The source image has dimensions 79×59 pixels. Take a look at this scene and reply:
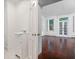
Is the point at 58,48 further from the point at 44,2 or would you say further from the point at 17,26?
the point at 17,26

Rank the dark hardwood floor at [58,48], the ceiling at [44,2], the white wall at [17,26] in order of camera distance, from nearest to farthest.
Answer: the dark hardwood floor at [58,48], the ceiling at [44,2], the white wall at [17,26]

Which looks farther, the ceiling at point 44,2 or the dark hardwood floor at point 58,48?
the ceiling at point 44,2

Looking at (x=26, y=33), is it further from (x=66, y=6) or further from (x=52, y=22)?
(x=66, y=6)

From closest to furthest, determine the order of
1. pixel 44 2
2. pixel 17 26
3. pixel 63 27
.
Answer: pixel 63 27, pixel 44 2, pixel 17 26

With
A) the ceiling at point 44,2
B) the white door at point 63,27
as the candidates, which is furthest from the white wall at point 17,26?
the white door at point 63,27

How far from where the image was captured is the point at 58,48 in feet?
5.46

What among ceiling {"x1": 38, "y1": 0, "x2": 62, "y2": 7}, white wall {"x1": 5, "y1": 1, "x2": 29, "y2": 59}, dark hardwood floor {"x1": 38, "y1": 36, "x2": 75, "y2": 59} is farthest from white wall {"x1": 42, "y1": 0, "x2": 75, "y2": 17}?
white wall {"x1": 5, "y1": 1, "x2": 29, "y2": 59}

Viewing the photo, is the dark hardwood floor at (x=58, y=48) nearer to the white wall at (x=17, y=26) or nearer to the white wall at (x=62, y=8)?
the white wall at (x=62, y=8)

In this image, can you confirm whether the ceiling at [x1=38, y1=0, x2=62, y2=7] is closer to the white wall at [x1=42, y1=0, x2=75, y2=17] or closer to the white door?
the white wall at [x1=42, y1=0, x2=75, y2=17]

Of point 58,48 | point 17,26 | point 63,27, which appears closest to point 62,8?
point 63,27

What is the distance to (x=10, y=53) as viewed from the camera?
2320mm

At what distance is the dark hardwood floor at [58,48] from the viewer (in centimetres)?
154
